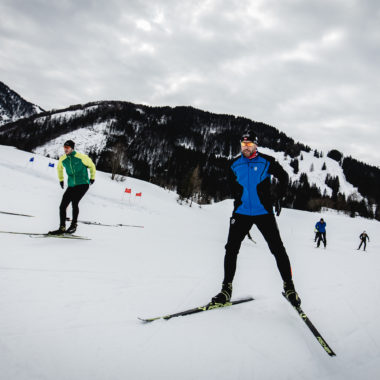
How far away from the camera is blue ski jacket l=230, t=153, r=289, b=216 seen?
9.04ft

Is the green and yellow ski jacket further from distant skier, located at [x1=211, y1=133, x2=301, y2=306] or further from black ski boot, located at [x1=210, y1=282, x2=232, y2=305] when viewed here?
black ski boot, located at [x1=210, y1=282, x2=232, y2=305]

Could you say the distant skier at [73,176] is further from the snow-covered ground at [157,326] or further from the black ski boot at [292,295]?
the black ski boot at [292,295]

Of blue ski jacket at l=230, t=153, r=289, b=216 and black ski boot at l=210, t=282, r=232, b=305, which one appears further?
blue ski jacket at l=230, t=153, r=289, b=216

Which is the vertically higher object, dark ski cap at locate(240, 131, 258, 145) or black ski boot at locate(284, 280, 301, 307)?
dark ski cap at locate(240, 131, 258, 145)

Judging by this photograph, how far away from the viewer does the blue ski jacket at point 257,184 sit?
275 centimetres

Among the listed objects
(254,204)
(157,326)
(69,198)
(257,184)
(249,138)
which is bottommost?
(157,326)

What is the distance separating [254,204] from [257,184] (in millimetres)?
239

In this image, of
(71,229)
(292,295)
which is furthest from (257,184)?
(71,229)

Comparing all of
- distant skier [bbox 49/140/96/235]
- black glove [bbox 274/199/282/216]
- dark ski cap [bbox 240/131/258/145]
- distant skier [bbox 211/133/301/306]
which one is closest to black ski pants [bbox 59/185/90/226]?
distant skier [bbox 49/140/96/235]

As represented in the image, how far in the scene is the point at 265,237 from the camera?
279 cm

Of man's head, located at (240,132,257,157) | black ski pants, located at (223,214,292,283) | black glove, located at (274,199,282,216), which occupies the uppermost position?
man's head, located at (240,132,257,157)

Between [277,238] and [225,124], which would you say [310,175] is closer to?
[225,124]

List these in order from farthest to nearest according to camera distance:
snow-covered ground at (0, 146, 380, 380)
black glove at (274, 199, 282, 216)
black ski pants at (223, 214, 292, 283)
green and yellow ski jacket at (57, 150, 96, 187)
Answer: green and yellow ski jacket at (57, 150, 96, 187) → black glove at (274, 199, 282, 216) → black ski pants at (223, 214, 292, 283) → snow-covered ground at (0, 146, 380, 380)

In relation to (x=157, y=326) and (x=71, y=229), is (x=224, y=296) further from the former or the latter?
(x=71, y=229)
